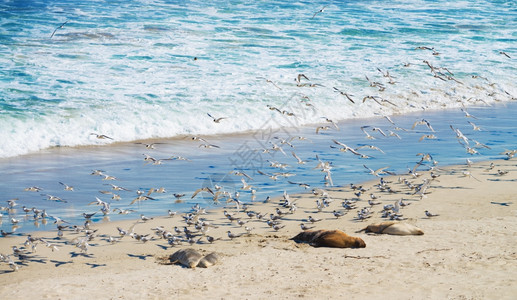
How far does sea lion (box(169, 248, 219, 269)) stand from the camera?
7.79m

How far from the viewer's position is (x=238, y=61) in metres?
23.7

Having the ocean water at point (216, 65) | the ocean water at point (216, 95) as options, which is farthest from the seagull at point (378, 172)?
the ocean water at point (216, 65)

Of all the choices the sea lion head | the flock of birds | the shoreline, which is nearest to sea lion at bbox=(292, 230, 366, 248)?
the sea lion head

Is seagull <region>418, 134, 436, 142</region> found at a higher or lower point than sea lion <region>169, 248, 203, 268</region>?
lower

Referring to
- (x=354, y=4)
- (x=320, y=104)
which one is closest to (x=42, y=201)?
(x=320, y=104)

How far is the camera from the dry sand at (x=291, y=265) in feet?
23.0

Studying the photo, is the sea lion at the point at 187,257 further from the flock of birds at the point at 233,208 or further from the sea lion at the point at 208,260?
the flock of birds at the point at 233,208

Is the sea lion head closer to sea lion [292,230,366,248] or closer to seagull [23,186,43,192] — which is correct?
sea lion [292,230,366,248]

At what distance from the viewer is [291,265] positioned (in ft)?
25.7

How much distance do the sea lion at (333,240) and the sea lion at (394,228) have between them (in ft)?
2.20

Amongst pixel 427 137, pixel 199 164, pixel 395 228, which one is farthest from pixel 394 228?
pixel 427 137

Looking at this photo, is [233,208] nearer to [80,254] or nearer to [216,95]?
[80,254]

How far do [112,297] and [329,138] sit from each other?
964cm

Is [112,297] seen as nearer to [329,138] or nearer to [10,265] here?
[10,265]
